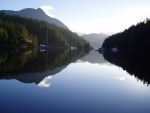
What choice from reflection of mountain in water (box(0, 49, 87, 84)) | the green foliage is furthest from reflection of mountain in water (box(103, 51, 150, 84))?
the green foliage

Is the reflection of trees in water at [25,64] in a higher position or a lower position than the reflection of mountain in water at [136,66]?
higher

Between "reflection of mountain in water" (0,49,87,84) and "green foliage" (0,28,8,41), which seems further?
"green foliage" (0,28,8,41)

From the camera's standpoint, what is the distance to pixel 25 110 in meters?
15.4

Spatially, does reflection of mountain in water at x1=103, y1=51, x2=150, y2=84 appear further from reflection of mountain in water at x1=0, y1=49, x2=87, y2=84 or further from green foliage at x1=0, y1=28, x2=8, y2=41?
green foliage at x1=0, y1=28, x2=8, y2=41

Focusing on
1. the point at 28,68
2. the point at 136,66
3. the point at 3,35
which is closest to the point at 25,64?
the point at 28,68

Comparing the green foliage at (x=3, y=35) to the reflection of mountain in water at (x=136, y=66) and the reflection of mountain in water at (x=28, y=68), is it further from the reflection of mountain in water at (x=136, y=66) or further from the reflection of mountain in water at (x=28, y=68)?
the reflection of mountain in water at (x=28, y=68)

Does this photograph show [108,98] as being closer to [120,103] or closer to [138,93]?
[120,103]

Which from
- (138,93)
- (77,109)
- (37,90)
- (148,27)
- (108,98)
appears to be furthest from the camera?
(148,27)

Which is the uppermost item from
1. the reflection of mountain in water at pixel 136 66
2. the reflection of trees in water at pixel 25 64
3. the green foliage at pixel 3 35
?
the green foliage at pixel 3 35

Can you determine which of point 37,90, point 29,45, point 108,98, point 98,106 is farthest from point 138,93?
point 29,45

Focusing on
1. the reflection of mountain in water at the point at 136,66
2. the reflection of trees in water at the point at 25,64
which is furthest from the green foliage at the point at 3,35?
the reflection of mountain in water at the point at 136,66

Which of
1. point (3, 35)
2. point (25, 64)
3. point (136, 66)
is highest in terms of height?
point (3, 35)

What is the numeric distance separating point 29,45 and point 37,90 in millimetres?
143696

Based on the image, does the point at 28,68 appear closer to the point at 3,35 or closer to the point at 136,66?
the point at 136,66
